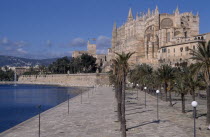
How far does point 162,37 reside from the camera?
→ 226ft

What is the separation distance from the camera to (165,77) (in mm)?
30906

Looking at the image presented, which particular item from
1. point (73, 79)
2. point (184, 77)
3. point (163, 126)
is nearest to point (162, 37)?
point (73, 79)

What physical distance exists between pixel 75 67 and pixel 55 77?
828cm

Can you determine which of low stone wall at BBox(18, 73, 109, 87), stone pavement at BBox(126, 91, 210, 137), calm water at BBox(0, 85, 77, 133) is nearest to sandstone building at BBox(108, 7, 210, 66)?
low stone wall at BBox(18, 73, 109, 87)

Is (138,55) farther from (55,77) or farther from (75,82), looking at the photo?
(55,77)

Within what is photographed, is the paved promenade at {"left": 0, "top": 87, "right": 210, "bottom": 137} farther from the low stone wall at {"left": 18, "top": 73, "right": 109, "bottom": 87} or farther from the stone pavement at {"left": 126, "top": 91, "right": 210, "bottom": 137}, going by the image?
the low stone wall at {"left": 18, "top": 73, "right": 109, "bottom": 87}

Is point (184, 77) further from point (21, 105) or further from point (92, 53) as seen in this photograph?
point (92, 53)

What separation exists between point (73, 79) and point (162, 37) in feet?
115

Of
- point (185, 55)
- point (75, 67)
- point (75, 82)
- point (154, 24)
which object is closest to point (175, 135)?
point (185, 55)

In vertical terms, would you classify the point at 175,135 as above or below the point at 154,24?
below

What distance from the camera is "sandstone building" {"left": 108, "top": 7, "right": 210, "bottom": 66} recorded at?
59100 millimetres

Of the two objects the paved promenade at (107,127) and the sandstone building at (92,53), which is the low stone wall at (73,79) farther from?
the paved promenade at (107,127)

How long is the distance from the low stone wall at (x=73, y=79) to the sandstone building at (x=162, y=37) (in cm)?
1147

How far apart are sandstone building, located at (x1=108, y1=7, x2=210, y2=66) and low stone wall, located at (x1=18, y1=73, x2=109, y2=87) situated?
1147 cm
